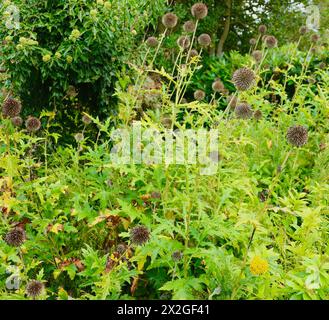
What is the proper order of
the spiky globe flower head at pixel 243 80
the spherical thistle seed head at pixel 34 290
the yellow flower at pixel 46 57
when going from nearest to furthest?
the spherical thistle seed head at pixel 34 290 → the spiky globe flower head at pixel 243 80 → the yellow flower at pixel 46 57

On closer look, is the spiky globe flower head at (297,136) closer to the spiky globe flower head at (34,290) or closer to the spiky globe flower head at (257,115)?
the spiky globe flower head at (34,290)

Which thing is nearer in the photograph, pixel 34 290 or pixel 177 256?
pixel 34 290

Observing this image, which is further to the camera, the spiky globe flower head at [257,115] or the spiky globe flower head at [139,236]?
the spiky globe flower head at [257,115]

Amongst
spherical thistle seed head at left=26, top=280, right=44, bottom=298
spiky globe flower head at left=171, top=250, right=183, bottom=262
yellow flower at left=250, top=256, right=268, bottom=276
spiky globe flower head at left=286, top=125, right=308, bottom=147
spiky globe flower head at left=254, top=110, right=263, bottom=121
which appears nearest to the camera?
yellow flower at left=250, top=256, right=268, bottom=276

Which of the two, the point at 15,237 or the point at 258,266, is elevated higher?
the point at 258,266

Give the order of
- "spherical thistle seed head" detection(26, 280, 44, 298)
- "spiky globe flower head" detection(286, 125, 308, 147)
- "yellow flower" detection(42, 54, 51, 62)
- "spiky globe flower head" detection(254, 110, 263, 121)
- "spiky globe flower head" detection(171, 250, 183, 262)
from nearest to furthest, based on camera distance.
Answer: "spherical thistle seed head" detection(26, 280, 44, 298) < "spiky globe flower head" detection(171, 250, 183, 262) < "spiky globe flower head" detection(286, 125, 308, 147) < "yellow flower" detection(42, 54, 51, 62) < "spiky globe flower head" detection(254, 110, 263, 121)

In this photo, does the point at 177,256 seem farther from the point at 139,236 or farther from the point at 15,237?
the point at 15,237

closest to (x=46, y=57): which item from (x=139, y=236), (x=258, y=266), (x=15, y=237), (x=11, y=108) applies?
(x=11, y=108)

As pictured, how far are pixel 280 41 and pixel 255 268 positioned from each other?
8025mm

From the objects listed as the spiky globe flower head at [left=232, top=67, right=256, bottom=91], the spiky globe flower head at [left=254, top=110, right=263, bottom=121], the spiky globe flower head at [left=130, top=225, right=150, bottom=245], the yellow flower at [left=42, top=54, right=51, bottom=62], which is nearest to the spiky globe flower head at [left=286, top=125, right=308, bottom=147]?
the spiky globe flower head at [left=232, top=67, right=256, bottom=91]

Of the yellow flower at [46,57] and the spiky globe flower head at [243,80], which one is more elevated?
the spiky globe flower head at [243,80]

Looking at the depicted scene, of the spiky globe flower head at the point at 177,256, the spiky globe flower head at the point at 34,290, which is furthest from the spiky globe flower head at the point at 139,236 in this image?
the spiky globe flower head at the point at 34,290

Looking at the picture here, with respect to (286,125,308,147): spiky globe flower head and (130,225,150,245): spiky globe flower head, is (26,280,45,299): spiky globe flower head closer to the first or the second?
(130,225,150,245): spiky globe flower head
